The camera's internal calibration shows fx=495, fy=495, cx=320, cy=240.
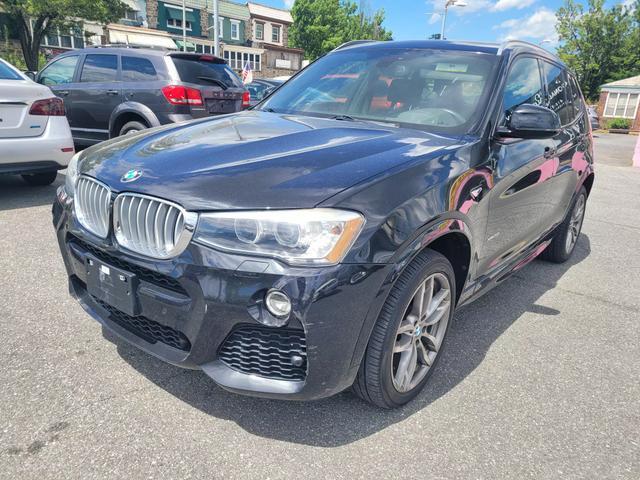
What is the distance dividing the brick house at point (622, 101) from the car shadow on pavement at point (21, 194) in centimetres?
4233

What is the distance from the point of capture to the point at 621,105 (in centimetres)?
3912

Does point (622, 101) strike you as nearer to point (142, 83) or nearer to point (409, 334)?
point (142, 83)

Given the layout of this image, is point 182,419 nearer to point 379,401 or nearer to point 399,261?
point 379,401

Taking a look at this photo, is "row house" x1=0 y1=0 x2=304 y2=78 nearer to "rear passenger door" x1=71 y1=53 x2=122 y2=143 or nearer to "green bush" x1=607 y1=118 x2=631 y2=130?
"green bush" x1=607 y1=118 x2=631 y2=130

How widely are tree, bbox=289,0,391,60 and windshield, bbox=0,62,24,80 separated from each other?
4661 cm

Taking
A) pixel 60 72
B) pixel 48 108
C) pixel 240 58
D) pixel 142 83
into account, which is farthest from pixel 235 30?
pixel 48 108

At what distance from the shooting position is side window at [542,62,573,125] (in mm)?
3783

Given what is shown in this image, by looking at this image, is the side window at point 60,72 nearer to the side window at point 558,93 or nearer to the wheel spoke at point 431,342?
the side window at point 558,93

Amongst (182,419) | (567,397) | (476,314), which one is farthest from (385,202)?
A: (476,314)

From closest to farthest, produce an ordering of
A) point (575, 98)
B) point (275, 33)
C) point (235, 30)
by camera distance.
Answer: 1. point (575, 98)
2. point (235, 30)
3. point (275, 33)

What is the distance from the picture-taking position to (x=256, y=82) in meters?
15.8

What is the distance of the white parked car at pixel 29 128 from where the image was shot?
5.00 meters

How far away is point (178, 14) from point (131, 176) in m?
46.3

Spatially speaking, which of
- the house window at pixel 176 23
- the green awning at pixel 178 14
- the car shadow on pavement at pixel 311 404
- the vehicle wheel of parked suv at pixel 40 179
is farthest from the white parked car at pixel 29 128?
the house window at pixel 176 23
